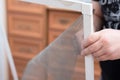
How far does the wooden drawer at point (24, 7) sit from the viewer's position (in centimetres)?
181

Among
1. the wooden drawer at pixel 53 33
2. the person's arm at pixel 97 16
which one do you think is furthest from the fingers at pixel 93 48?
the wooden drawer at pixel 53 33

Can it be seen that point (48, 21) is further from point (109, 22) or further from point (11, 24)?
point (109, 22)

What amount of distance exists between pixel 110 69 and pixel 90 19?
35cm

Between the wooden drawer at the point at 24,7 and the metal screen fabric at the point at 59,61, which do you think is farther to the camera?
the wooden drawer at the point at 24,7

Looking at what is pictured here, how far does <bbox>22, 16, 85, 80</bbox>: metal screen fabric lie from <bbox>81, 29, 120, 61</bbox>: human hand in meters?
0.07

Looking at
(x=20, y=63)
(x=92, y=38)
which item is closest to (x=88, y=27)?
(x=92, y=38)

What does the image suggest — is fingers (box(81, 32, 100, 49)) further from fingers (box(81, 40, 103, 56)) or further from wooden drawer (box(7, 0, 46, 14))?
wooden drawer (box(7, 0, 46, 14))

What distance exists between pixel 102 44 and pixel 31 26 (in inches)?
53.5

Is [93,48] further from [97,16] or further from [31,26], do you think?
[31,26]

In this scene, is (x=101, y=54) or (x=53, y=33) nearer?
(x=101, y=54)

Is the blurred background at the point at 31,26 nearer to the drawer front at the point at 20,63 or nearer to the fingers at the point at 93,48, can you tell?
the drawer front at the point at 20,63

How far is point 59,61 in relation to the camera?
0.68 m

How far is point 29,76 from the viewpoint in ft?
2.22

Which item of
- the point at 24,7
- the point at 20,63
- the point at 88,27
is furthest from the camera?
the point at 20,63
